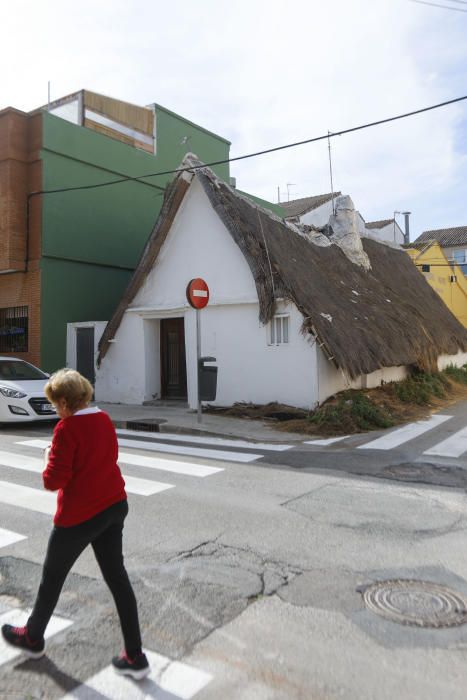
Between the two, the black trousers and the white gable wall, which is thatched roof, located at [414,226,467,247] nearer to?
the white gable wall

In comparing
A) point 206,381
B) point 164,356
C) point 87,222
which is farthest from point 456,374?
point 87,222

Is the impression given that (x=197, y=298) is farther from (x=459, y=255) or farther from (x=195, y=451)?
(x=459, y=255)

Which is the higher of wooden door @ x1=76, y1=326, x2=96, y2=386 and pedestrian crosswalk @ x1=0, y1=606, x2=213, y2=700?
wooden door @ x1=76, y1=326, x2=96, y2=386

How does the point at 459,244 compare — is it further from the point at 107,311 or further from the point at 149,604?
A: the point at 149,604

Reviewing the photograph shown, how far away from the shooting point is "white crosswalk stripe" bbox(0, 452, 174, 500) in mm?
6536

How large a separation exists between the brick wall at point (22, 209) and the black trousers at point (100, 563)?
13.8 metres

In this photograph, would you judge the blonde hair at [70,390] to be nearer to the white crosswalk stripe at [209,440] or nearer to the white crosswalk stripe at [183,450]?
the white crosswalk stripe at [183,450]

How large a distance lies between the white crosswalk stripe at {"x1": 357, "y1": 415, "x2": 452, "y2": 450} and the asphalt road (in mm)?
1757

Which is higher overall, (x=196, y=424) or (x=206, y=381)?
(x=206, y=381)

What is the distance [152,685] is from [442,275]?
30301 millimetres

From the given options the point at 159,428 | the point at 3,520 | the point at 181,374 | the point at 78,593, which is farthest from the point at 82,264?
the point at 78,593

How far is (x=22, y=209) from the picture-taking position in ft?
53.3

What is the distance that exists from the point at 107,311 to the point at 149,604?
1547cm

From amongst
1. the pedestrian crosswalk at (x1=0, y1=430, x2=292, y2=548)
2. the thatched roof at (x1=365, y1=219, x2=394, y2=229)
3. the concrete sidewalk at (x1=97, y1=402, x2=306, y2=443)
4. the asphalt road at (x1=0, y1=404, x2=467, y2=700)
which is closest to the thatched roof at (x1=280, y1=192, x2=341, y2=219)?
the thatched roof at (x1=365, y1=219, x2=394, y2=229)
